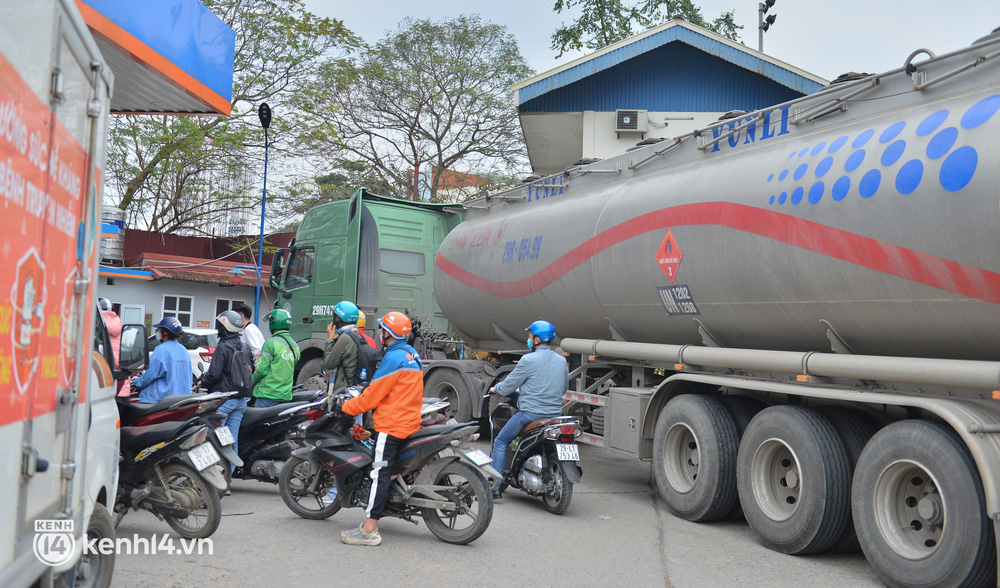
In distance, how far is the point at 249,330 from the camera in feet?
33.0

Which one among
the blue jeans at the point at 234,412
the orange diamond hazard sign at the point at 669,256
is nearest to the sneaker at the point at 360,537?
the blue jeans at the point at 234,412

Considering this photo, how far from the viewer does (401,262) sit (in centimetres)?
1380

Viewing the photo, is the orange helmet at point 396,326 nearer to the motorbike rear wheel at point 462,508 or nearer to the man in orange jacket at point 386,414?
the man in orange jacket at point 386,414

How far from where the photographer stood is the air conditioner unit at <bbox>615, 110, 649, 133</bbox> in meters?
16.4

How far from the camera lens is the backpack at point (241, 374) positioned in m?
7.76

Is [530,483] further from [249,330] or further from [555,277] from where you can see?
[249,330]

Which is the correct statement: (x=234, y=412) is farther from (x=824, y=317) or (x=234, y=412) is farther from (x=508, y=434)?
(x=824, y=317)

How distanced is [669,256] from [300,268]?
845 centimetres

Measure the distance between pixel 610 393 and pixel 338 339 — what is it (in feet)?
9.41

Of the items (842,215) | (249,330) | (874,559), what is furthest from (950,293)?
(249,330)

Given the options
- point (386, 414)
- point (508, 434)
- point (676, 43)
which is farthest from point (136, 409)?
point (676, 43)

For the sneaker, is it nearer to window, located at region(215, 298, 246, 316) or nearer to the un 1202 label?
the un 1202 label

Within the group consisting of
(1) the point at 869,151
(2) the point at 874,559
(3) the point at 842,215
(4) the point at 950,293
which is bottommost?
(2) the point at 874,559

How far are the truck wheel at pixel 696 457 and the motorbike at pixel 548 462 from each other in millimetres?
824
